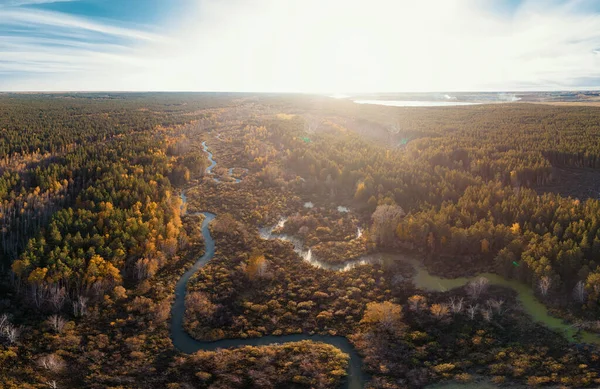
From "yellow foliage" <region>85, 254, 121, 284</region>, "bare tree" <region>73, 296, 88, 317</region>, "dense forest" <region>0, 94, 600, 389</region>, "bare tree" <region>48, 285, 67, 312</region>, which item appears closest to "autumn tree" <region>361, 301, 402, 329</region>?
"dense forest" <region>0, 94, 600, 389</region>

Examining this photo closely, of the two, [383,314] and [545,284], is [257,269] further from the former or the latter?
[545,284]

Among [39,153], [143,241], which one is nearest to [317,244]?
[143,241]

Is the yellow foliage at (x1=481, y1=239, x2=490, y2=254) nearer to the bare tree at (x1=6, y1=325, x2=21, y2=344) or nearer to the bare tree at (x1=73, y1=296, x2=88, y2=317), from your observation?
the bare tree at (x1=73, y1=296, x2=88, y2=317)

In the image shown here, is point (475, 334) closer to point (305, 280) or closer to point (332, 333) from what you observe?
point (332, 333)

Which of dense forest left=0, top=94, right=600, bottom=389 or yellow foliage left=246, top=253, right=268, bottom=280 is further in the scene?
yellow foliage left=246, top=253, right=268, bottom=280

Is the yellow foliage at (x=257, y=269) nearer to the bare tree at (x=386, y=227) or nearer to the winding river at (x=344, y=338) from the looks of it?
the winding river at (x=344, y=338)

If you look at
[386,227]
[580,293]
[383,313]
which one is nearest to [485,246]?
[580,293]

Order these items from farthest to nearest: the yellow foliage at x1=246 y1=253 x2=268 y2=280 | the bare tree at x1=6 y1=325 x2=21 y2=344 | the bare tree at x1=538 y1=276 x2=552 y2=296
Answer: the yellow foliage at x1=246 y1=253 x2=268 y2=280, the bare tree at x1=538 y1=276 x2=552 y2=296, the bare tree at x1=6 y1=325 x2=21 y2=344

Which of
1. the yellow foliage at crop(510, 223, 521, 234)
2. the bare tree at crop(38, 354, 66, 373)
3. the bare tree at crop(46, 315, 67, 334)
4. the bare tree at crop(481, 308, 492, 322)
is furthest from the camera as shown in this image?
the yellow foliage at crop(510, 223, 521, 234)
